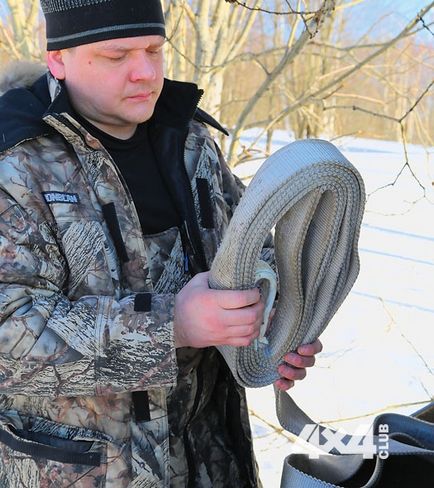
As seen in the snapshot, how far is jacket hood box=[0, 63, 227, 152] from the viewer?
4.46 ft

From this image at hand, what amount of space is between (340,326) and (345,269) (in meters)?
3.45

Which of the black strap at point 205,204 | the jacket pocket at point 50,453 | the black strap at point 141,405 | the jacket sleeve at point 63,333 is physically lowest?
the jacket pocket at point 50,453

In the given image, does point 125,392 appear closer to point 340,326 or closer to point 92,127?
point 92,127

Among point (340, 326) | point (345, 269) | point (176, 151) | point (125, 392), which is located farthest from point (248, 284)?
point (340, 326)

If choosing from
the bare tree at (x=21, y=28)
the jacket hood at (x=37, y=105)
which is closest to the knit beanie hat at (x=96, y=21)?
the jacket hood at (x=37, y=105)

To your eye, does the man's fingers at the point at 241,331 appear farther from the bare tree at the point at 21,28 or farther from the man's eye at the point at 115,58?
the bare tree at the point at 21,28

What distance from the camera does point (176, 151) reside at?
1620mm

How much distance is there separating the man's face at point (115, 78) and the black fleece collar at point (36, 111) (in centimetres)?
5

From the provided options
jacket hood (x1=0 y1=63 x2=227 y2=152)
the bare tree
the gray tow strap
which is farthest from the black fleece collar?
the bare tree

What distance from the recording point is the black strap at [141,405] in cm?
142

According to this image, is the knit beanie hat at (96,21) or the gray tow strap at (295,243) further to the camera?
the knit beanie hat at (96,21)

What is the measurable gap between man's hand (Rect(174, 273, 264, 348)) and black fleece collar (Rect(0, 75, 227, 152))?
0.42 metres

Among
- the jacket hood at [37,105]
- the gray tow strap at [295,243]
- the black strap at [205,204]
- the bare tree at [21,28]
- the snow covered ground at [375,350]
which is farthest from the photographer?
the bare tree at [21,28]

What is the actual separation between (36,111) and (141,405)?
616 millimetres
